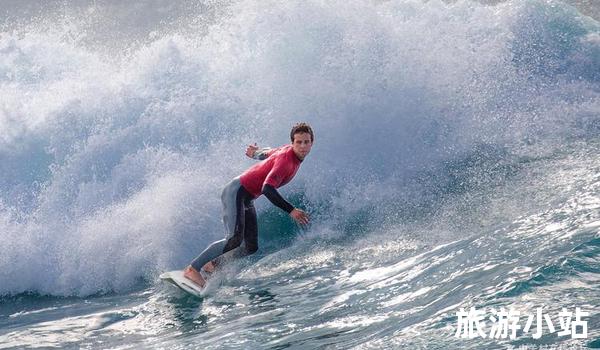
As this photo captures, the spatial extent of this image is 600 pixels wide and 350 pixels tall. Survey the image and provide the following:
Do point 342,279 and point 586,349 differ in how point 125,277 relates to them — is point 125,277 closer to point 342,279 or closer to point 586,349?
point 342,279

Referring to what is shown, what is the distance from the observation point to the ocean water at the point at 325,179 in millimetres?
5023

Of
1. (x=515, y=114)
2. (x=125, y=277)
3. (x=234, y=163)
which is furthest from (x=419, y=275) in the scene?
(x=515, y=114)

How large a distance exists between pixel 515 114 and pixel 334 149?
2752 millimetres

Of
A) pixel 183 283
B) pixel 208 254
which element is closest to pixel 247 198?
pixel 208 254

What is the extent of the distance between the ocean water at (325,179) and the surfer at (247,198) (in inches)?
9.3

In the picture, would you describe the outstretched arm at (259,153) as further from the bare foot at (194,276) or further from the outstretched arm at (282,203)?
the bare foot at (194,276)

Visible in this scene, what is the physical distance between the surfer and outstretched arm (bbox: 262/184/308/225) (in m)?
0.14

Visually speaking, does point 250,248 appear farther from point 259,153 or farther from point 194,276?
point 259,153

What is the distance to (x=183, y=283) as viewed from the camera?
674cm

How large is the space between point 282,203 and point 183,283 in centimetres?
135

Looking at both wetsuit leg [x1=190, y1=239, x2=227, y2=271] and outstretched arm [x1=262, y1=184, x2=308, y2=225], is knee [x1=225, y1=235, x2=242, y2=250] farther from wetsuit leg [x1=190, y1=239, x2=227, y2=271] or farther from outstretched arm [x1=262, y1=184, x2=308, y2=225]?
outstretched arm [x1=262, y1=184, x2=308, y2=225]

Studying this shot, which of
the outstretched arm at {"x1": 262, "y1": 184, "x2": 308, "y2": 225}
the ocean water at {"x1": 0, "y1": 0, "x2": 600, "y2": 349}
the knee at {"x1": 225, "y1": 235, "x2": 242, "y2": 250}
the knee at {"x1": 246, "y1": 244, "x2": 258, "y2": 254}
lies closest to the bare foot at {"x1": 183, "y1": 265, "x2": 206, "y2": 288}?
the ocean water at {"x1": 0, "y1": 0, "x2": 600, "y2": 349}

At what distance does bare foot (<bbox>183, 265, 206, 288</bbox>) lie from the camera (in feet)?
22.4

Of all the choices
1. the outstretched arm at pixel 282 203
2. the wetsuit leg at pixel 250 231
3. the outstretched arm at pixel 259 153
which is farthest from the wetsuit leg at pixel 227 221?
the outstretched arm at pixel 282 203
